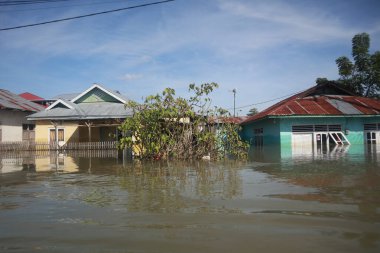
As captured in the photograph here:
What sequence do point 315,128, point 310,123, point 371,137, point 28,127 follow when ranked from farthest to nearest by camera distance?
point 28,127 → point 371,137 → point 315,128 → point 310,123

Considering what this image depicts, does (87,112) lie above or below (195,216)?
above

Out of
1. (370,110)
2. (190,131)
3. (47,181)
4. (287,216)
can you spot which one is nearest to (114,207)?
(287,216)

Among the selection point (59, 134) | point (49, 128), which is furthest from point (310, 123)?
point (49, 128)

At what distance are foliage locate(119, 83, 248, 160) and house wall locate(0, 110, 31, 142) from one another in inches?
617

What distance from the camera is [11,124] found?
27.7m

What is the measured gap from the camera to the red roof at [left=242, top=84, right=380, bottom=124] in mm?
25453

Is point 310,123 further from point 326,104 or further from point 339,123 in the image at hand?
point 326,104

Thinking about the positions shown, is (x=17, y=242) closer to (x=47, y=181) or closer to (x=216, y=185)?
(x=216, y=185)

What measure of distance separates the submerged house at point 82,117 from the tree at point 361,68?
22419 millimetres

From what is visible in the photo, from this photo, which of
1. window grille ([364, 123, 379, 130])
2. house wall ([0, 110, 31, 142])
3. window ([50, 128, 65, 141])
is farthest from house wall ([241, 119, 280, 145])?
house wall ([0, 110, 31, 142])

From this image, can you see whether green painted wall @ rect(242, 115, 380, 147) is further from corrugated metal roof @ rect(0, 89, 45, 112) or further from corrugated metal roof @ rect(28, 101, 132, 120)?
corrugated metal roof @ rect(0, 89, 45, 112)

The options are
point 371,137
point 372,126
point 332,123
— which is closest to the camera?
point 332,123

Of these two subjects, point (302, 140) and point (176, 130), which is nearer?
point (176, 130)

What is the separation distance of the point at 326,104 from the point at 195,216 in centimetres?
2520
